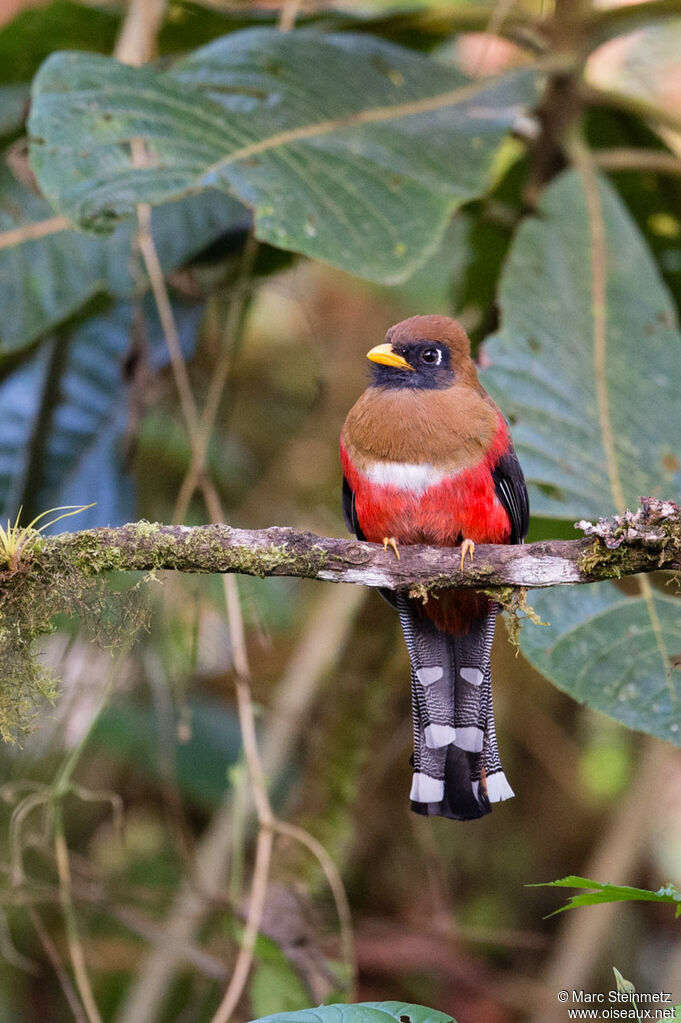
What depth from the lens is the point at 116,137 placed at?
246 centimetres

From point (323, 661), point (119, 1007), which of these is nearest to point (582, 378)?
point (323, 661)

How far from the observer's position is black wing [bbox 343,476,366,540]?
2365 mm

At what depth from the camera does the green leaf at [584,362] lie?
2393 mm

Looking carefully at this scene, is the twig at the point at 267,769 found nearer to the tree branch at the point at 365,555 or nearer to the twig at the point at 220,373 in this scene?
the twig at the point at 220,373

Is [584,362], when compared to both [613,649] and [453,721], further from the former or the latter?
[453,721]

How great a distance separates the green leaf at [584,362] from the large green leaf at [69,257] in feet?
3.34

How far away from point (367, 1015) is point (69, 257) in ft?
8.10

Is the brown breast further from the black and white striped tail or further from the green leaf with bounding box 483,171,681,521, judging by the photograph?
the black and white striped tail

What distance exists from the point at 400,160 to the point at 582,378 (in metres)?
0.77

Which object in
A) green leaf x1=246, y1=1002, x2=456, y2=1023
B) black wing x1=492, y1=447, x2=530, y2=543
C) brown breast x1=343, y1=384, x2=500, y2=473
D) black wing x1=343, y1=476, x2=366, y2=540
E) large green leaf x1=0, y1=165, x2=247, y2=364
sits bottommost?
green leaf x1=246, y1=1002, x2=456, y2=1023

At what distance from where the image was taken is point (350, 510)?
2408 millimetres

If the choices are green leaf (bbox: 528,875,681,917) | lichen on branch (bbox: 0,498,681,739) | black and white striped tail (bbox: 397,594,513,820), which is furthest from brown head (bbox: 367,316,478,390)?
green leaf (bbox: 528,875,681,917)

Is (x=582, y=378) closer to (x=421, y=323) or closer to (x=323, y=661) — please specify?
(x=421, y=323)

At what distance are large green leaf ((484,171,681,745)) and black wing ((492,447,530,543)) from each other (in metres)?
0.07
